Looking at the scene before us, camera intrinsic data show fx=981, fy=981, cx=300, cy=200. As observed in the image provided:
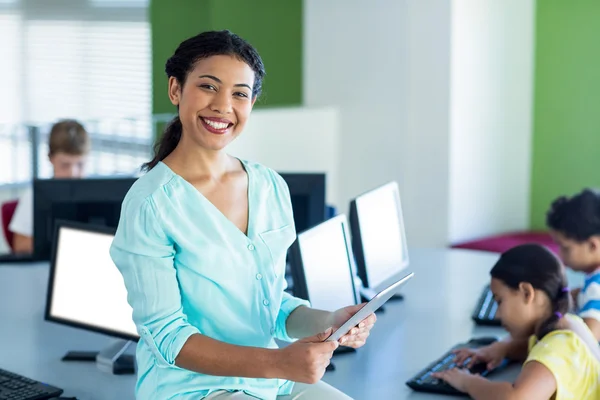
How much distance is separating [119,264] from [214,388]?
0.95 ft

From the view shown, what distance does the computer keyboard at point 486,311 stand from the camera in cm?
287

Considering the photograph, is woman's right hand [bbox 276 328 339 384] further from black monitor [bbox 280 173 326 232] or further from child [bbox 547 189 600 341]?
black monitor [bbox 280 173 326 232]

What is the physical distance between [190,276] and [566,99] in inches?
168

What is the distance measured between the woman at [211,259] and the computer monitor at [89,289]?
2.17ft

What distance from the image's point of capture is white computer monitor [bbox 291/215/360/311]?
2396 millimetres

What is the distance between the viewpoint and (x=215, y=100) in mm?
1785

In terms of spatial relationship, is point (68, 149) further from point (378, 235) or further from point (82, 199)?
point (378, 235)

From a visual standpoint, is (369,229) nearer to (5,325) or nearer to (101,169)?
(5,325)

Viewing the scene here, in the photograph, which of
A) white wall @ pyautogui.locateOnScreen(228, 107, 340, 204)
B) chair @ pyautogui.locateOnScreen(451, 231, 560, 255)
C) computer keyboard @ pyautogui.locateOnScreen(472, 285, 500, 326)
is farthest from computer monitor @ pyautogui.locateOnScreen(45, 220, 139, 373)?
chair @ pyautogui.locateOnScreen(451, 231, 560, 255)

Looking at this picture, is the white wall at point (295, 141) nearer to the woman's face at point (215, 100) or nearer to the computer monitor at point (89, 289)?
the computer monitor at point (89, 289)

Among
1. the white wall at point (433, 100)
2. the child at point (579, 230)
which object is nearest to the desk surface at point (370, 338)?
the child at point (579, 230)

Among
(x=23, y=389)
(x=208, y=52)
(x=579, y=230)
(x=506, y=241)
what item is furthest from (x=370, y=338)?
(x=506, y=241)

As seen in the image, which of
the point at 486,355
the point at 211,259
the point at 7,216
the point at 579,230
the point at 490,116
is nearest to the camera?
the point at 211,259

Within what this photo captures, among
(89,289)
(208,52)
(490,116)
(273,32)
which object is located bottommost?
(89,289)
